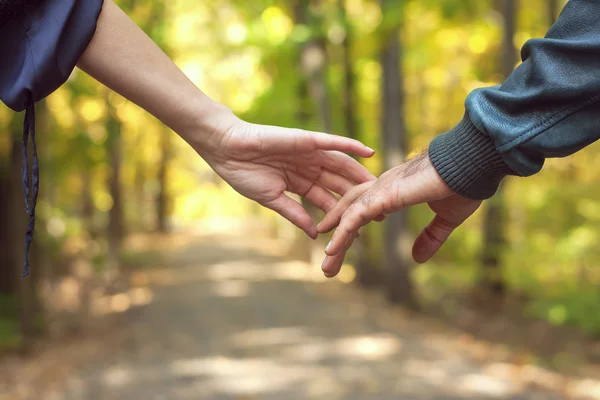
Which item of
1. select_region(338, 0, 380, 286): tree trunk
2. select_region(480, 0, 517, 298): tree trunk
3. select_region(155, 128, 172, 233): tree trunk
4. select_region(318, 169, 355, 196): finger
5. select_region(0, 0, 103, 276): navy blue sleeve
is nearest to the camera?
select_region(0, 0, 103, 276): navy blue sleeve

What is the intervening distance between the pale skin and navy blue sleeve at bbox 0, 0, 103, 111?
96 millimetres

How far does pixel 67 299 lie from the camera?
50.1 ft

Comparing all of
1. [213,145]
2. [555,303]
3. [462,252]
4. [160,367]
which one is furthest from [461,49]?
[213,145]

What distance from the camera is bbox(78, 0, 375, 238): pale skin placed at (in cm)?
209

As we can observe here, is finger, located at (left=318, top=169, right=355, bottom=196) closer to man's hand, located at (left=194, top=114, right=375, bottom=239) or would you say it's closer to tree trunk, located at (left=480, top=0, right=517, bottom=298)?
man's hand, located at (left=194, top=114, right=375, bottom=239)

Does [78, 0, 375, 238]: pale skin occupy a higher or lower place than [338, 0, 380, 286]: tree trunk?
lower

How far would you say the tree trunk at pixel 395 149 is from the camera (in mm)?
13109

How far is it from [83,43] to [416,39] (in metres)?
15.3

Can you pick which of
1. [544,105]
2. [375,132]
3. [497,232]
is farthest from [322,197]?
[375,132]

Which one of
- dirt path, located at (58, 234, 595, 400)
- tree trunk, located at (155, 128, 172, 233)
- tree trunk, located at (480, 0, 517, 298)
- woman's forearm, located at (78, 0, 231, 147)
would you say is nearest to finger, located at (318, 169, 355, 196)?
woman's forearm, located at (78, 0, 231, 147)

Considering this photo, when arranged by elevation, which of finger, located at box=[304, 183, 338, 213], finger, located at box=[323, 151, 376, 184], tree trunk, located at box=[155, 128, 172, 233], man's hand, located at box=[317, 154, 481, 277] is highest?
tree trunk, located at box=[155, 128, 172, 233]

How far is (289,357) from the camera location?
29.9 ft

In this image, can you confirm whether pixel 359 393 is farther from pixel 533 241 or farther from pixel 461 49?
pixel 461 49

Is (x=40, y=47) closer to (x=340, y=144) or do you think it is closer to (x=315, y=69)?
(x=340, y=144)
